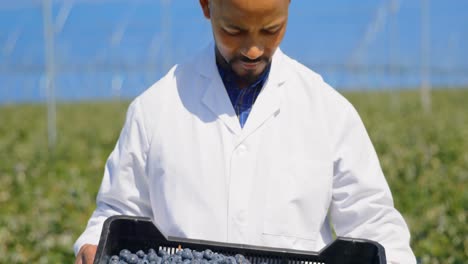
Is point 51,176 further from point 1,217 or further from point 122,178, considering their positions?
point 122,178

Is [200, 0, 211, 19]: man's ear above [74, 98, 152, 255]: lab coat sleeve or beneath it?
above

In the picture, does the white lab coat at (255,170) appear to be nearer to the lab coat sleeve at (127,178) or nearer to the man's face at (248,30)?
the lab coat sleeve at (127,178)

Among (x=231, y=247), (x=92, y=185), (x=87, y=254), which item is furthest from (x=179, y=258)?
(x=92, y=185)

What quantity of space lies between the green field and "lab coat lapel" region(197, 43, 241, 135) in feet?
8.73

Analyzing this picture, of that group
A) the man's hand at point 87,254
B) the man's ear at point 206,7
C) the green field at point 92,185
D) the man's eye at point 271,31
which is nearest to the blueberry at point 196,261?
the man's hand at point 87,254

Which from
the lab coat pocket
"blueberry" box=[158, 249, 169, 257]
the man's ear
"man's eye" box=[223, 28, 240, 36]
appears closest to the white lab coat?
the lab coat pocket

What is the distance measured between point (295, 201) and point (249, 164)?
154 millimetres

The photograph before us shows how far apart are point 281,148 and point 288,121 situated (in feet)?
0.26

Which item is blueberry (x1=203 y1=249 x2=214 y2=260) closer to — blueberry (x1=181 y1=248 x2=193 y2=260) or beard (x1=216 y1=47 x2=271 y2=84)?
blueberry (x1=181 y1=248 x2=193 y2=260)

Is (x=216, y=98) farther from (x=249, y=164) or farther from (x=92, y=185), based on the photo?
(x=92, y=185)

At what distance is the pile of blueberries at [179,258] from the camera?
6.62 feet

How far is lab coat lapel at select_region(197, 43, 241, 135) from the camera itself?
250cm

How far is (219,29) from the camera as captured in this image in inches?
92.5

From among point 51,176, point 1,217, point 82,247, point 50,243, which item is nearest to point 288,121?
point 82,247
